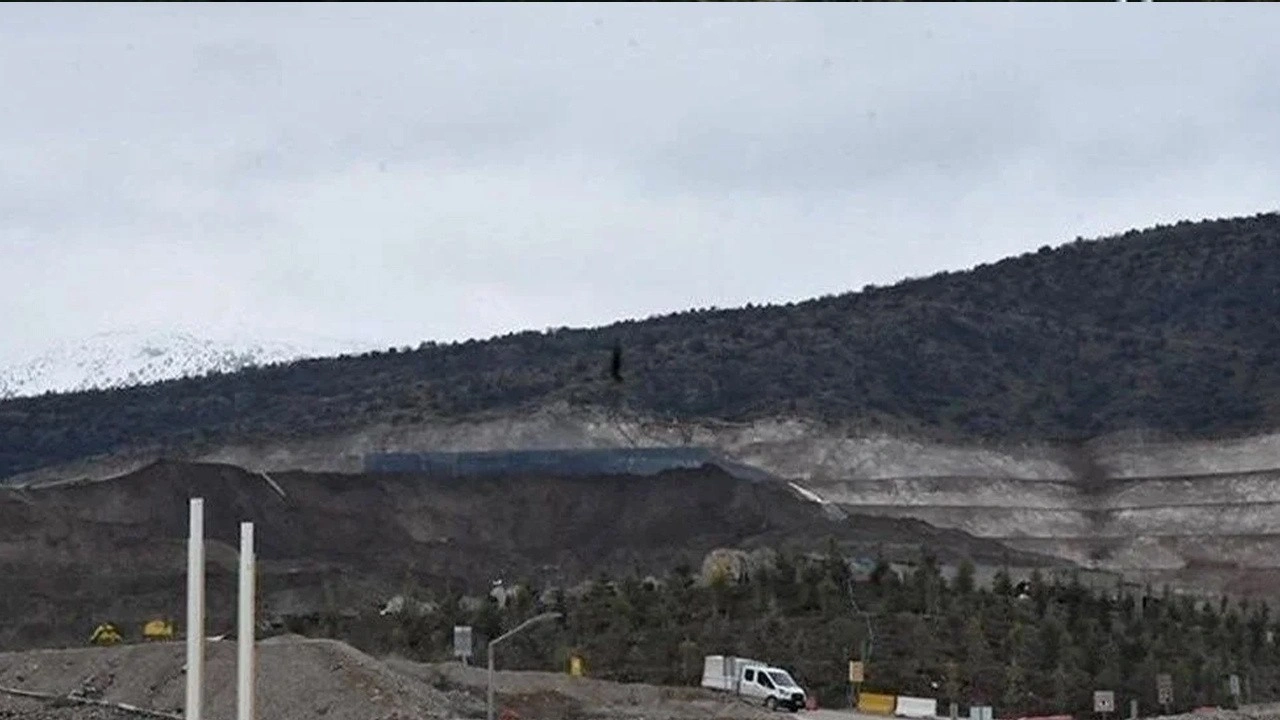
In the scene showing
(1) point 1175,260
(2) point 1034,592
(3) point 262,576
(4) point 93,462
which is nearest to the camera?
(2) point 1034,592

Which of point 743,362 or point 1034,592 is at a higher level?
point 743,362

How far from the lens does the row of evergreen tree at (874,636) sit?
247 feet

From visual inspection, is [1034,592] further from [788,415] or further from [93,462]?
[93,462]

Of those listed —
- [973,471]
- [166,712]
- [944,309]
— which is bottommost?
[166,712]

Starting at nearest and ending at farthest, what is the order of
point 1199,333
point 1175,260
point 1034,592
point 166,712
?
1. point 166,712
2. point 1034,592
3. point 1199,333
4. point 1175,260

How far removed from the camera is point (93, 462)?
12225cm

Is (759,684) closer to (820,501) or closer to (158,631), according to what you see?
(158,631)

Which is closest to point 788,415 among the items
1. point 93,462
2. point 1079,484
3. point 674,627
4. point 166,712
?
point 1079,484

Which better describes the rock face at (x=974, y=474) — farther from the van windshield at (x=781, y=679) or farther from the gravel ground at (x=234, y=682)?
the gravel ground at (x=234, y=682)

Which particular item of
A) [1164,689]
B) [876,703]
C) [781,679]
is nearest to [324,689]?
[781,679]

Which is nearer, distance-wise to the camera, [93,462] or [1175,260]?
[93,462]

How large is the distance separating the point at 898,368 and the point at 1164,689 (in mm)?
63150

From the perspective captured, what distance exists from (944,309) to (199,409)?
4580 centimetres

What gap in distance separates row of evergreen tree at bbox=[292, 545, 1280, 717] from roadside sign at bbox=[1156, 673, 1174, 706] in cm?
39
